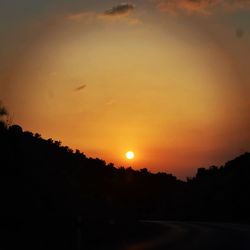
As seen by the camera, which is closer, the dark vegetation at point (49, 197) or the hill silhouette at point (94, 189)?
the dark vegetation at point (49, 197)

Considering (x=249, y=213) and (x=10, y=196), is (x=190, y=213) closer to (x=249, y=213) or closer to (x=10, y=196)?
(x=249, y=213)

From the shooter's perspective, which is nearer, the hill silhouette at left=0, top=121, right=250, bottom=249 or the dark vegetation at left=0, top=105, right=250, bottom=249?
the dark vegetation at left=0, top=105, right=250, bottom=249

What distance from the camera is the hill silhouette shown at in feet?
89.2

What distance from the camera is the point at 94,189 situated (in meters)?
63.5

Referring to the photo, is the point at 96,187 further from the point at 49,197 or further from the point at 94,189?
the point at 49,197

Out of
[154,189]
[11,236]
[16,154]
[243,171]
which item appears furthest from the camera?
[154,189]

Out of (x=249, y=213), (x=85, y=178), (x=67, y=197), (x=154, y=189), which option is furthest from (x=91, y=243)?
(x=154, y=189)

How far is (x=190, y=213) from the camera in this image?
96.1 metres

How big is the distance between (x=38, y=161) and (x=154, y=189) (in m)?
114

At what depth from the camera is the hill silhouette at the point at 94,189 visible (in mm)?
27203

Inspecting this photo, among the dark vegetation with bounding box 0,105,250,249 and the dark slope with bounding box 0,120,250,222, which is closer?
the dark vegetation with bounding box 0,105,250,249

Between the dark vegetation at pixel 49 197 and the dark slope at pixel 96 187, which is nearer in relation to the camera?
the dark vegetation at pixel 49 197

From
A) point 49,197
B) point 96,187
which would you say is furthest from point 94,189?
point 49,197

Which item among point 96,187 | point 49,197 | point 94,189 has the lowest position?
point 49,197
